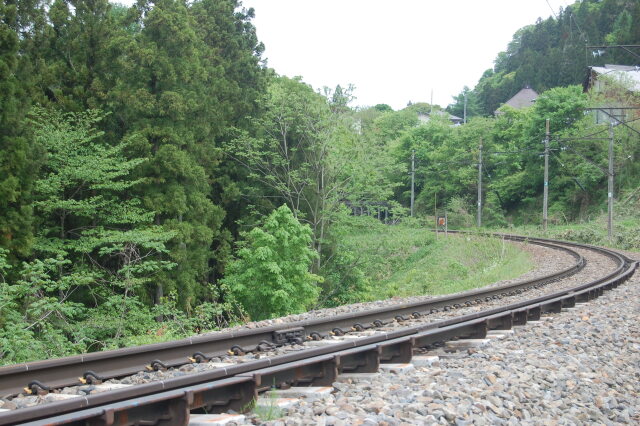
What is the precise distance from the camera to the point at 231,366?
5.81m

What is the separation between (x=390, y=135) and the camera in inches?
3676

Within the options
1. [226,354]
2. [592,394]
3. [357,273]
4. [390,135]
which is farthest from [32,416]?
[390,135]

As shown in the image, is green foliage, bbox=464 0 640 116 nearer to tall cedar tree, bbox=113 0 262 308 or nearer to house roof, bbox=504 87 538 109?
house roof, bbox=504 87 538 109

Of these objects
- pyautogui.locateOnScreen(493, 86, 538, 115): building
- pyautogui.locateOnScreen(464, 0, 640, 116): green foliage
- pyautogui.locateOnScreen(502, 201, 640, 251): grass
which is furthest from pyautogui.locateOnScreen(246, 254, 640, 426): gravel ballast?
pyautogui.locateOnScreen(493, 86, 538, 115): building

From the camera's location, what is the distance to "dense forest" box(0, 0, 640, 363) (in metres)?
17.1

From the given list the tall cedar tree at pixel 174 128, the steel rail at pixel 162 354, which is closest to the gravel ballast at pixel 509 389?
the steel rail at pixel 162 354

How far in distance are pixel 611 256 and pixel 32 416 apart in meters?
26.3

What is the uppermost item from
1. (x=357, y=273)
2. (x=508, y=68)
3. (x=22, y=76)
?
(x=508, y=68)

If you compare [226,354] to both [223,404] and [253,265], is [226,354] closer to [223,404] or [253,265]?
[223,404]

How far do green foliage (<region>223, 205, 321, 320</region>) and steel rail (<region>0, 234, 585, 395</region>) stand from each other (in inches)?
373

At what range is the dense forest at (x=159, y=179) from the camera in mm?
17094

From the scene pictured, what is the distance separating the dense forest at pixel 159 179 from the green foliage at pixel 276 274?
68mm

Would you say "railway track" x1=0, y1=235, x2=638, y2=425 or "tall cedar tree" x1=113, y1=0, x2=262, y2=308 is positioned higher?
"tall cedar tree" x1=113, y1=0, x2=262, y2=308

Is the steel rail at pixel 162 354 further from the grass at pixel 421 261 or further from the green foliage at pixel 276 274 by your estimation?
the grass at pixel 421 261
